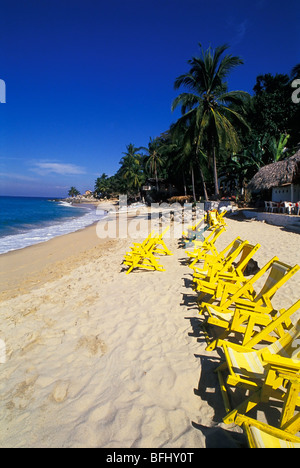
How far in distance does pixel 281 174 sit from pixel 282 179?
303 mm

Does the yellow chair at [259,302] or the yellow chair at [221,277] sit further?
the yellow chair at [221,277]

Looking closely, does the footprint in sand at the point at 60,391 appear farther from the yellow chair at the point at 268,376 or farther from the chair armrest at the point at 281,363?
the chair armrest at the point at 281,363

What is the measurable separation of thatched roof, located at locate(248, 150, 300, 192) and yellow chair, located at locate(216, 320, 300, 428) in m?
11.6

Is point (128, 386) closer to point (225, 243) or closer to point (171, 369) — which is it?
point (171, 369)

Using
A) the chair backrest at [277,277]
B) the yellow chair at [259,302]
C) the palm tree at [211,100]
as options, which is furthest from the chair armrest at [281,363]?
the palm tree at [211,100]

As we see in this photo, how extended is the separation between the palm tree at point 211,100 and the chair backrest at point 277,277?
1309 centimetres

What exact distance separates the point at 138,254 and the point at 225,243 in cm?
349

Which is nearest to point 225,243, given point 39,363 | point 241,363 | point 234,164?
point 241,363

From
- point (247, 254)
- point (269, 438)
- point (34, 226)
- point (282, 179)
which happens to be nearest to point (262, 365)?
point (269, 438)

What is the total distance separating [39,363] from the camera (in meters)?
2.71

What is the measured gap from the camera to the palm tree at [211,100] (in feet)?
46.3
